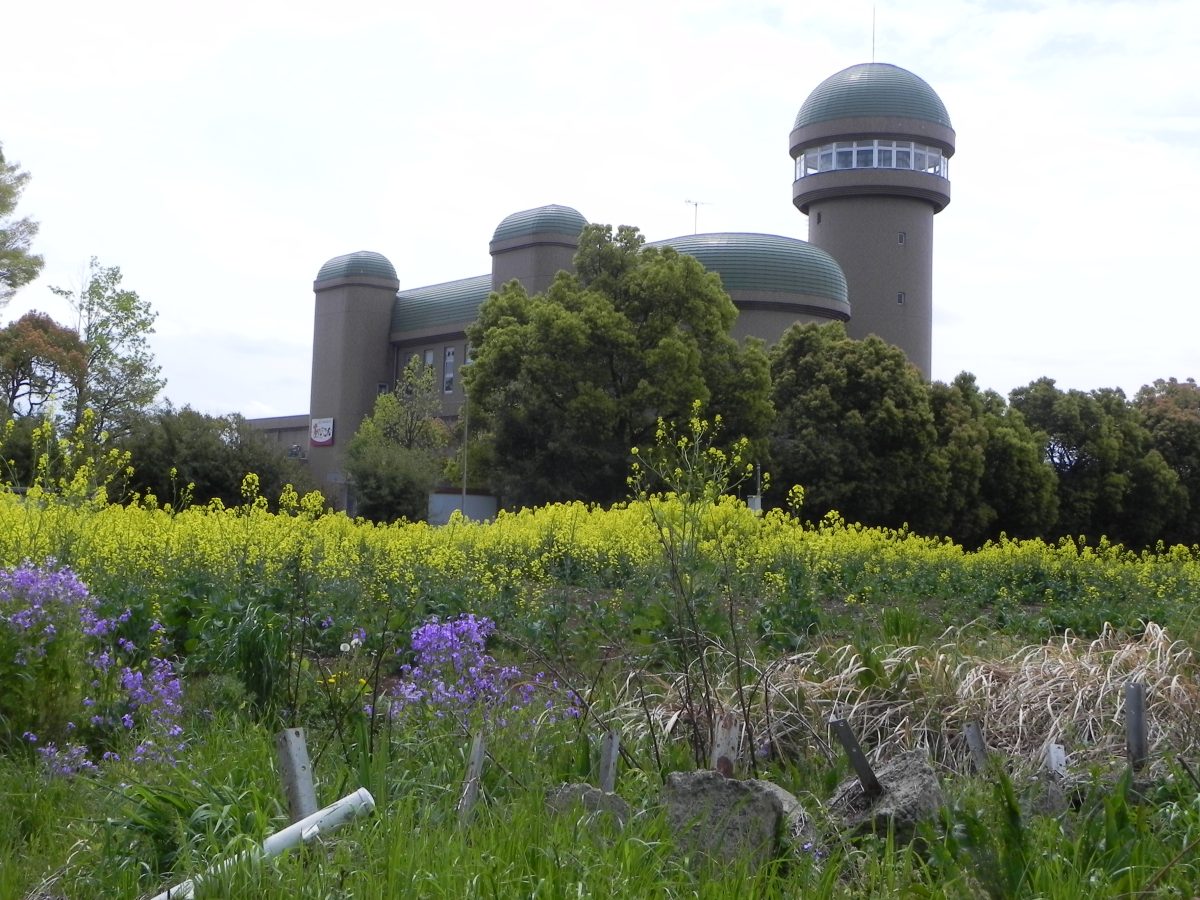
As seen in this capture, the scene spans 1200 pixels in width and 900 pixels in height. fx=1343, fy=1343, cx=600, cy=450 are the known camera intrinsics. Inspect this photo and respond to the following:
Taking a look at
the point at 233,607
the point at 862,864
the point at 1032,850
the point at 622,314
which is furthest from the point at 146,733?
the point at 622,314

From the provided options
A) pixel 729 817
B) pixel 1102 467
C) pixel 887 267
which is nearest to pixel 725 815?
pixel 729 817

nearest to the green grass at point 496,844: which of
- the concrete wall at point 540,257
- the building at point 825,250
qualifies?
the building at point 825,250

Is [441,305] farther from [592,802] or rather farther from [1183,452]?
[592,802]

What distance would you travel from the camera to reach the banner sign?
186 ft

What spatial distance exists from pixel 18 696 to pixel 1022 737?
3.90 metres

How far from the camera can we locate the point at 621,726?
5168 mm

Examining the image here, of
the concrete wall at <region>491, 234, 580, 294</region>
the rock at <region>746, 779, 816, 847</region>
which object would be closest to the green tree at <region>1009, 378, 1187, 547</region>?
the concrete wall at <region>491, 234, 580, 294</region>

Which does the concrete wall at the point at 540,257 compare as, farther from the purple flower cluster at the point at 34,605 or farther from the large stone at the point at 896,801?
the large stone at the point at 896,801

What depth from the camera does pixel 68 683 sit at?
515 centimetres

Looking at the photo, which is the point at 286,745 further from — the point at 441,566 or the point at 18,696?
the point at 441,566

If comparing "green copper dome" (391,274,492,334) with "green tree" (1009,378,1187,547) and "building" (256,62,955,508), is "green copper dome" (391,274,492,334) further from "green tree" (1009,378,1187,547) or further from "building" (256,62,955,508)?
"green tree" (1009,378,1187,547)

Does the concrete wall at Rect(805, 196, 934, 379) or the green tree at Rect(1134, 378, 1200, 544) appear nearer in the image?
the green tree at Rect(1134, 378, 1200, 544)

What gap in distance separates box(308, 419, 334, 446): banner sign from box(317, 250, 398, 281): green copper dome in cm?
620

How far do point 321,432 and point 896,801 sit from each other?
54484 mm
